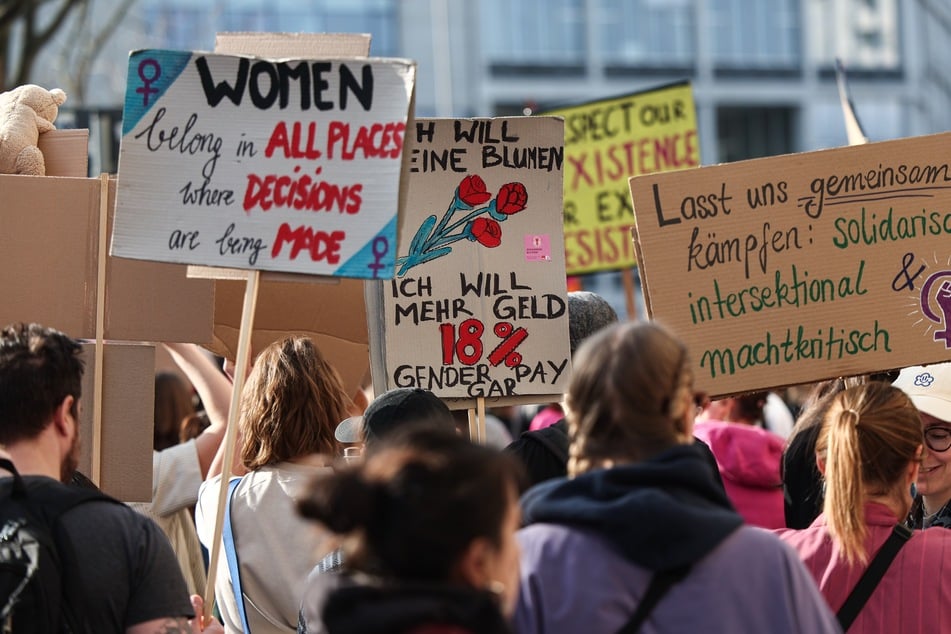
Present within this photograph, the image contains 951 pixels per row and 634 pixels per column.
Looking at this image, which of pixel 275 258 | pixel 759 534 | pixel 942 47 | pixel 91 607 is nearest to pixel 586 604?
pixel 759 534

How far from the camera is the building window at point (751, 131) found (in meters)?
43.3

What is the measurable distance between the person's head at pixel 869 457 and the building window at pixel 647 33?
38482 millimetres

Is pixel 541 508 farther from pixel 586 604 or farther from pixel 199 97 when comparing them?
pixel 199 97

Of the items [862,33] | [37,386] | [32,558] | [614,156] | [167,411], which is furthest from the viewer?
[862,33]

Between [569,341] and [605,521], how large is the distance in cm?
209

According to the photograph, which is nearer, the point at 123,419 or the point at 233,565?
the point at 233,565

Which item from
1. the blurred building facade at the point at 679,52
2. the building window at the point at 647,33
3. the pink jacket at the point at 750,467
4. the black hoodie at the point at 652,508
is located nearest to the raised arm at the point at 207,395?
the pink jacket at the point at 750,467

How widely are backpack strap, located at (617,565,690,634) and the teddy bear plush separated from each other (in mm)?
2988

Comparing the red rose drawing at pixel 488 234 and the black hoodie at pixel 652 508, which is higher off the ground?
the red rose drawing at pixel 488 234

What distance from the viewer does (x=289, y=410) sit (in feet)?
13.5

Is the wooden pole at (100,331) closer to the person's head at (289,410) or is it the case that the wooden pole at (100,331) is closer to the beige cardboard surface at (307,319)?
the person's head at (289,410)

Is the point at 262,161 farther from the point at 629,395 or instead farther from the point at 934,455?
the point at 934,455

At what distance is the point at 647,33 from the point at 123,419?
38742mm

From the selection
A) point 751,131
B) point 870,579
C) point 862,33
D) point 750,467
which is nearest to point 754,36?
point 751,131
